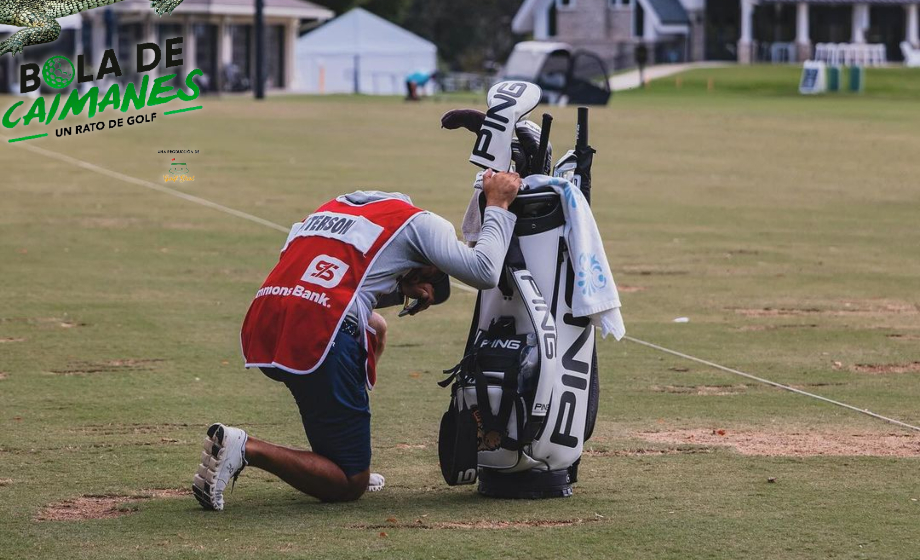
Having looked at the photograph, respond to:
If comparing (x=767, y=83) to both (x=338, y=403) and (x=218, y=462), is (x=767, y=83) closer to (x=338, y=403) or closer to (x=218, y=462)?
(x=338, y=403)

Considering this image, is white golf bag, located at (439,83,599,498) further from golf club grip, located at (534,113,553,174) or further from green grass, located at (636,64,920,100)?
green grass, located at (636,64,920,100)

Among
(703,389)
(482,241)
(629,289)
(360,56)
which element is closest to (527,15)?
(360,56)

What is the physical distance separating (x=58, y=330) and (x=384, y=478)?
4.77m

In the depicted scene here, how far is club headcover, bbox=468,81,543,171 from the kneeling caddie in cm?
9

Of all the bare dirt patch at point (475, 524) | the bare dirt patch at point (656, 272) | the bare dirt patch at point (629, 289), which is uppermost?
the bare dirt patch at point (475, 524)

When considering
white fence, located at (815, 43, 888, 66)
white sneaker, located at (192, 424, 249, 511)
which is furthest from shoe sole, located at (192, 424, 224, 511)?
white fence, located at (815, 43, 888, 66)

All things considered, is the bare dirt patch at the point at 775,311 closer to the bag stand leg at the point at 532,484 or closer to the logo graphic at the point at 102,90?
the logo graphic at the point at 102,90

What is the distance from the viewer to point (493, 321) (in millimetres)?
6402

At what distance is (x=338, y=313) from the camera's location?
608cm

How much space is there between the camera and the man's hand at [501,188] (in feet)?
20.4

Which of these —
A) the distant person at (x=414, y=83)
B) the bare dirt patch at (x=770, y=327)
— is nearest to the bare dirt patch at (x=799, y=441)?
the bare dirt patch at (x=770, y=327)

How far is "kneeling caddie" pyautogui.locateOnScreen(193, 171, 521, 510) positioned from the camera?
607 centimetres

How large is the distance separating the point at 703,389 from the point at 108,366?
3572 mm

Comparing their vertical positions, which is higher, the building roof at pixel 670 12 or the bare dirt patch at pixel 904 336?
the building roof at pixel 670 12
